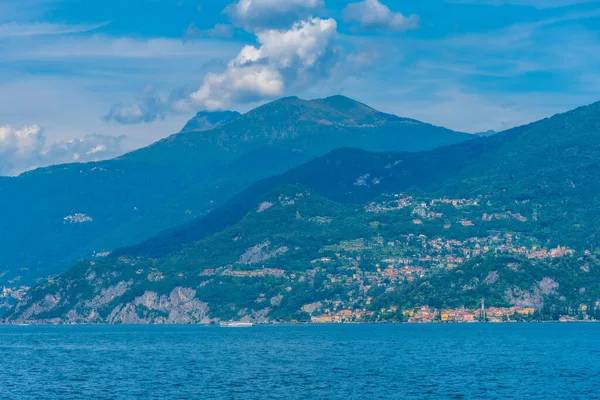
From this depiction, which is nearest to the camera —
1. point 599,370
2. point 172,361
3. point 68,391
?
point 68,391

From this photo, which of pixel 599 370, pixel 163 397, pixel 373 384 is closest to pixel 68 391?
pixel 163 397

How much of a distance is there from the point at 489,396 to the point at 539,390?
11.2 metres

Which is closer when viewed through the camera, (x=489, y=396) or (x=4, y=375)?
(x=489, y=396)

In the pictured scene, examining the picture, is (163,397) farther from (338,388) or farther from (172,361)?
(172,361)

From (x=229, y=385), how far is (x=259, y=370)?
2281 cm

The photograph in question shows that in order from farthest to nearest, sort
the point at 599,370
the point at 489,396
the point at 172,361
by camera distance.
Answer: the point at 172,361 → the point at 599,370 → the point at 489,396

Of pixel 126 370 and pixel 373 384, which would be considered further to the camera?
pixel 126 370

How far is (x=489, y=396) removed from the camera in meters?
133

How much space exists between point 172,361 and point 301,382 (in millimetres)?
51022

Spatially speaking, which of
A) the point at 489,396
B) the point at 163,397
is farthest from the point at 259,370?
the point at 489,396

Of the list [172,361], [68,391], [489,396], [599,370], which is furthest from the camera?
[172,361]

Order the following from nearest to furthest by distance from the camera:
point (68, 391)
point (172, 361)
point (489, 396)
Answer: point (489, 396) < point (68, 391) < point (172, 361)

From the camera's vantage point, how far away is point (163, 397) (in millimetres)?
134125

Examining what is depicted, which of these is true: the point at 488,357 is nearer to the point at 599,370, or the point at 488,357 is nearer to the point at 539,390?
the point at 599,370
